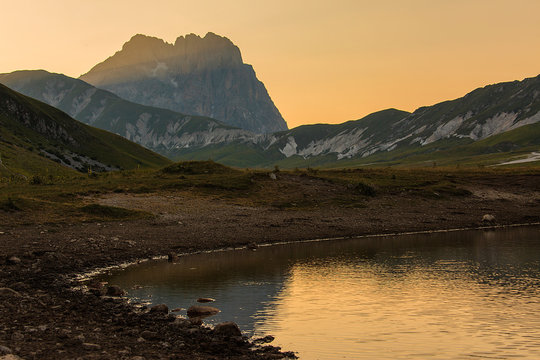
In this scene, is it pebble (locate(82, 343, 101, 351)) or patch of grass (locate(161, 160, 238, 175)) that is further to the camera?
patch of grass (locate(161, 160, 238, 175))

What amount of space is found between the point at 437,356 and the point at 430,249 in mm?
31630

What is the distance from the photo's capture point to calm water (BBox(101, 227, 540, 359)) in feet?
74.6

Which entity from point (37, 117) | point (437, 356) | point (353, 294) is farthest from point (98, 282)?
point (37, 117)

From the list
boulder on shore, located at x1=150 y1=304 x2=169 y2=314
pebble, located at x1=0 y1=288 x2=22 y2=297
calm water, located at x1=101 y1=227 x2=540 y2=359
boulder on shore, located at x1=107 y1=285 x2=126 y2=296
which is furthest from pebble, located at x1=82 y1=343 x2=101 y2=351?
boulder on shore, located at x1=107 y1=285 x2=126 y2=296

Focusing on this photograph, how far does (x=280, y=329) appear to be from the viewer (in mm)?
24938

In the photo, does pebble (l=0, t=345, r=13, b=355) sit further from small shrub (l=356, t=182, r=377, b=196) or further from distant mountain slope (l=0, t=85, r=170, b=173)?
distant mountain slope (l=0, t=85, r=170, b=173)

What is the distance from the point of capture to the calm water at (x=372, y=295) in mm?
22725

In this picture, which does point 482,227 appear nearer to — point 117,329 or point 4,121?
point 117,329

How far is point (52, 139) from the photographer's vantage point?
169 meters

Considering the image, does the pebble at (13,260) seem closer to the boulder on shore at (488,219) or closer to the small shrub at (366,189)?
the small shrub at (366,189)

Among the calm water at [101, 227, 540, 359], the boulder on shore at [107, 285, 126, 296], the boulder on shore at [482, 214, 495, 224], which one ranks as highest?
the boulder on shore at [482, 214, 495, 224]

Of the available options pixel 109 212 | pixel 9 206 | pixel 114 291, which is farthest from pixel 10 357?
pixel 109 212

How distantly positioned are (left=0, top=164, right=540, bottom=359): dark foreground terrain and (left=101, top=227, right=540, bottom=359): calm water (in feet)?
A: 12.2

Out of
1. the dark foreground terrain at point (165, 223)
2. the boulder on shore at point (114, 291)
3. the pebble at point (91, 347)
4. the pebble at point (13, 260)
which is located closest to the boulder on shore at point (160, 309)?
the dark foreground terrain at point (165, 223)
